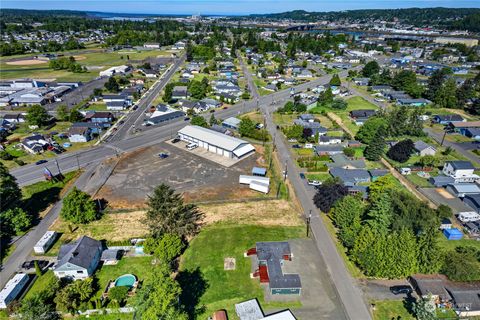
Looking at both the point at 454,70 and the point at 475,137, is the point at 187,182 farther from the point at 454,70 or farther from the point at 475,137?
the point at 454,70

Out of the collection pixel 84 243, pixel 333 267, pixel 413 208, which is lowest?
pixel 333 267

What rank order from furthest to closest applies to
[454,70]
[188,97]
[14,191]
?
1. [454,70]
2. [188,97]
3. [14,191]

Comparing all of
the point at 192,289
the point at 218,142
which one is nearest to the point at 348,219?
the point at 192,289

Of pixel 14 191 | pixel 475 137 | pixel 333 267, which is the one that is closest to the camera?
pixel 333 267

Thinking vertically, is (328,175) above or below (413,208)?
below

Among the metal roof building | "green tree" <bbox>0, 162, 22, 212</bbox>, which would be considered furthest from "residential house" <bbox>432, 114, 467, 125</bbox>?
"green tree" <bbox>0, 162, 22, 212</bbox>

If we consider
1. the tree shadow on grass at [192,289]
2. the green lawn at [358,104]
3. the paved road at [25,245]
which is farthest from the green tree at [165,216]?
the green lawn at [358,104]

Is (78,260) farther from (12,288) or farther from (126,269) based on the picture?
(12,288)

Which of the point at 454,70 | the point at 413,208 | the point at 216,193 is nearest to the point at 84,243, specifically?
the point at 216,193
